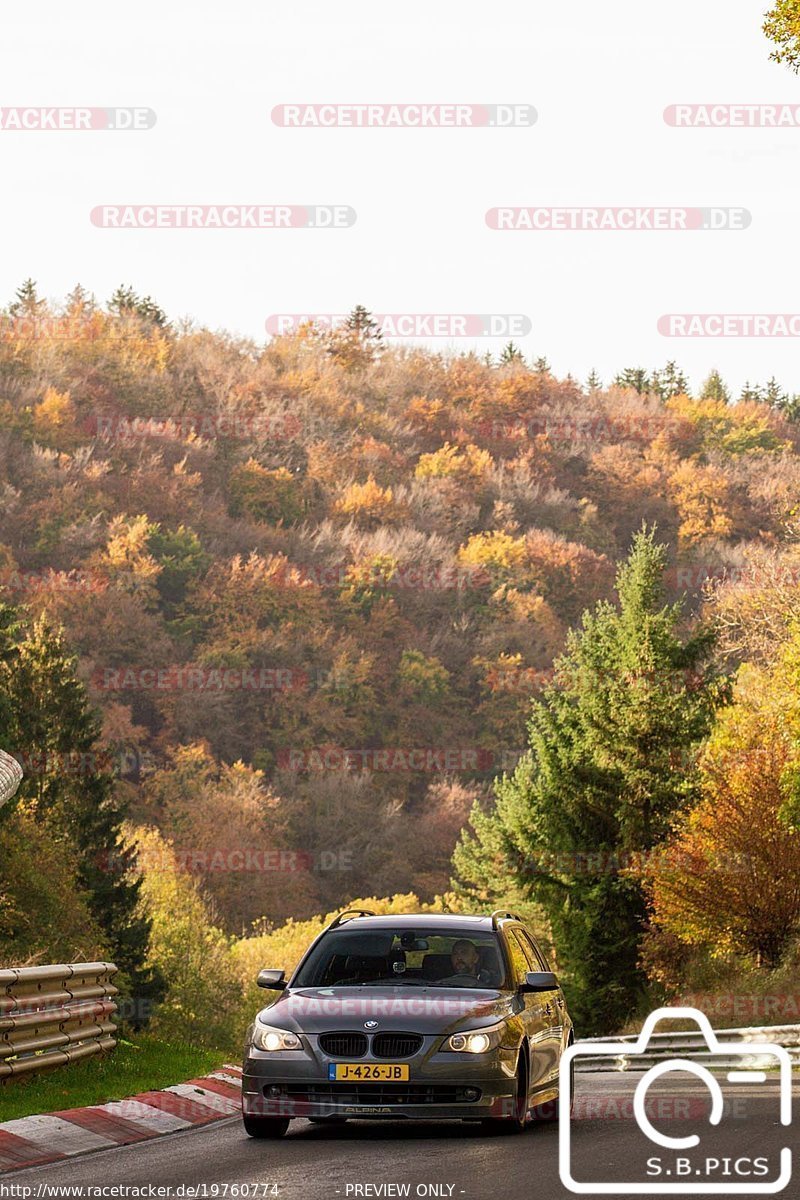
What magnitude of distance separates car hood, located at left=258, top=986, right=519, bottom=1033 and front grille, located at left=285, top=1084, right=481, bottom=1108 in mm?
365

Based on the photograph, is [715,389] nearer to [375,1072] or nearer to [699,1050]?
[699,1050]

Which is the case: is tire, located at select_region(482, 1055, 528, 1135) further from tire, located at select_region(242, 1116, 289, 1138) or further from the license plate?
tire, located at select_region(242, 1116, 289, 1138)

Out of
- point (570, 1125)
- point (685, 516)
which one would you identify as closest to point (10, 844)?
point (570, 1125)

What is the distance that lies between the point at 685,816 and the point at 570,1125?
110ft

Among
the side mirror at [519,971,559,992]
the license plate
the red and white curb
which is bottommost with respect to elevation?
the red and white curb

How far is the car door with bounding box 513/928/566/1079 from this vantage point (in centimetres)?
1345

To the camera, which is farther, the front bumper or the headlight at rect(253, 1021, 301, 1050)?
the headlight at rect(253, 1021, 301, 1050)

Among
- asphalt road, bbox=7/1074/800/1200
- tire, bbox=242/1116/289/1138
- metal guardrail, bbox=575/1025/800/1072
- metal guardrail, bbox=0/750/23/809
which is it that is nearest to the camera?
asphalt road, bbox=7/1074/800/1200

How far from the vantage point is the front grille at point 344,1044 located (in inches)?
466

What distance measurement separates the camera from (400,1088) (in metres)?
11.7

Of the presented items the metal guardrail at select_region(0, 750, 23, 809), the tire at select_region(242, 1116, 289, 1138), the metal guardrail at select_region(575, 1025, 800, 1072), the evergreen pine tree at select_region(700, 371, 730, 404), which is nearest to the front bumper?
the tire at select_region(242, 1116, 289, 1138)
